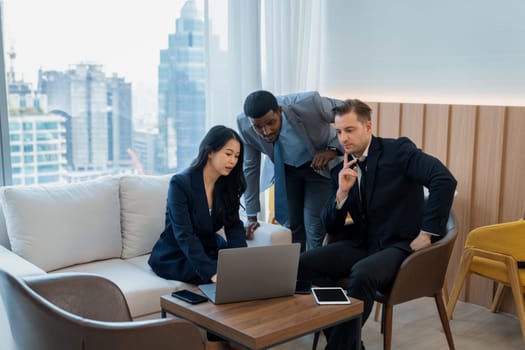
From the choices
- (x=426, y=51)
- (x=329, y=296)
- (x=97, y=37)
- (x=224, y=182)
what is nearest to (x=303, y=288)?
(x=329, y=296)

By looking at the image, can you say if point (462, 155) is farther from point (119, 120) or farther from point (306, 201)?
point (119, 120)

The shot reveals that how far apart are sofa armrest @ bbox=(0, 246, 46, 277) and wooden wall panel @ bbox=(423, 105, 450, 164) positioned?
8.40 ft

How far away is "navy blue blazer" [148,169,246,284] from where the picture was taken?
115 inches

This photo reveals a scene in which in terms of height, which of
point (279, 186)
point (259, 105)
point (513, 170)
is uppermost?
point (259, 105)

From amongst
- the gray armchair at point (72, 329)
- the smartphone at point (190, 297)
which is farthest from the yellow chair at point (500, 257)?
the gray armchair at point (72, 329)

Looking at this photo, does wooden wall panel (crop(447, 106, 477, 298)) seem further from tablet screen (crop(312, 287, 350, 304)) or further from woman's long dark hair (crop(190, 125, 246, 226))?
tablet screen (crop(312, 287, 350, 304))

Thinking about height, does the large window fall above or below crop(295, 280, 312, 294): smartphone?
above

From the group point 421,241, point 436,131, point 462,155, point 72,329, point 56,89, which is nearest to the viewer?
point 72,329

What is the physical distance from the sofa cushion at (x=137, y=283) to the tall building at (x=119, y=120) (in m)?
0.93

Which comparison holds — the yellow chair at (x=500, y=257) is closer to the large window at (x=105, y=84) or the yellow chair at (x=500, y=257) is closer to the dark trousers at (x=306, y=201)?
the dark trousers at (x=306, y=201)

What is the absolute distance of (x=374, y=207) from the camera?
3.04 meters

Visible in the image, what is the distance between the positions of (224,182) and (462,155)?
5.47 ft

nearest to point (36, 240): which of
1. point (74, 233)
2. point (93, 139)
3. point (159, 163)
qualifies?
point (74, 233)

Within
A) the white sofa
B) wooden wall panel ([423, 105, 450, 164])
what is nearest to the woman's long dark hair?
the white sofa
